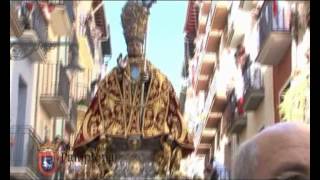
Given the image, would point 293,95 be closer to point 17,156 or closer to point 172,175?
point 172,175

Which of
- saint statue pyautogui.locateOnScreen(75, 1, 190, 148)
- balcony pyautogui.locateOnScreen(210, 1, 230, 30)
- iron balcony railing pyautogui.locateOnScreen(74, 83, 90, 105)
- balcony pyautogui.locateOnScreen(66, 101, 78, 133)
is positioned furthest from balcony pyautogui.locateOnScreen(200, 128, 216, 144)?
saint statue pyautogui.locateOnScreen(75, 1, 190, 148)

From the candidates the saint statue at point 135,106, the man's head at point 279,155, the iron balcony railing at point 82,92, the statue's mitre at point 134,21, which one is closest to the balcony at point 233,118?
the iron balcony railing at point 82,92

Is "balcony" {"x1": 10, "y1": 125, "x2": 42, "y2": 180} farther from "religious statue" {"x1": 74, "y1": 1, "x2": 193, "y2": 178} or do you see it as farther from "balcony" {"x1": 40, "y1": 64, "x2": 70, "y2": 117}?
"religious statue" {"x1": 74, "y1": 1, "x2": 193, "y2": 178}

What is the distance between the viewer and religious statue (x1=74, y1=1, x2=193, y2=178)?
5643 mm

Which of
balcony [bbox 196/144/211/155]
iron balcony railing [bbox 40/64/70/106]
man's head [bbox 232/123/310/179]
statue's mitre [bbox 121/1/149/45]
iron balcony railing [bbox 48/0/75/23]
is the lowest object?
man's head [bbox 232/123/310/179]

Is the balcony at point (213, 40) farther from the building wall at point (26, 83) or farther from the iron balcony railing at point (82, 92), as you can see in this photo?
the building wall at point (26, 83)

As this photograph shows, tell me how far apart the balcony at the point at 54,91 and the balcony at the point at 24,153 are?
99.8 inches

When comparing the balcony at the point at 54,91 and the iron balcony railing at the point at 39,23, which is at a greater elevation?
the iron balcony railing at the point at 39,23

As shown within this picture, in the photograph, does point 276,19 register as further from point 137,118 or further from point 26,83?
point 137,118

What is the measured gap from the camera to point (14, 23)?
1388cm

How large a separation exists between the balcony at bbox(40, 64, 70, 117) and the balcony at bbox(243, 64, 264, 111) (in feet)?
16.3

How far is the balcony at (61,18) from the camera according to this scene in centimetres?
2064

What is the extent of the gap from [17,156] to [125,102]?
1117 cm

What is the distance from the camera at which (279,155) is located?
1376 mm
